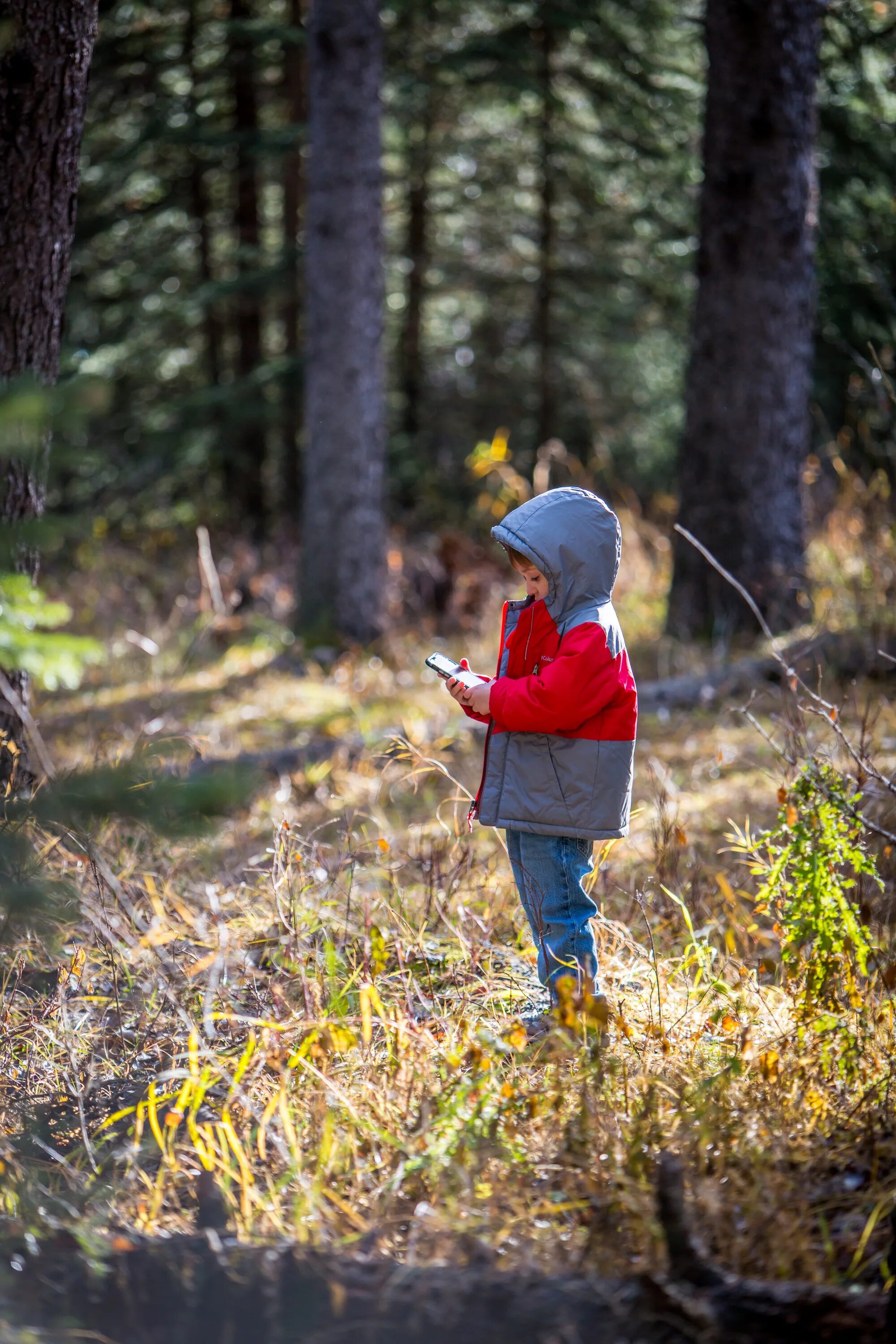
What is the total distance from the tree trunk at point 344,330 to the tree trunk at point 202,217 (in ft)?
12.2

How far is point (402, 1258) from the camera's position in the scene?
215cm

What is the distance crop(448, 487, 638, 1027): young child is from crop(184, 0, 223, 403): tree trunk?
982 cm

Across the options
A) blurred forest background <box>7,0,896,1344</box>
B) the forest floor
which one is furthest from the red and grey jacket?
blurred forest background <box>7,0,896,1344</box>

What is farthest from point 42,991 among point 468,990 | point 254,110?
point 254,110

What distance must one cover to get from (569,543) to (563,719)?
464mm

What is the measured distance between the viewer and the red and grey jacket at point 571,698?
273 cm

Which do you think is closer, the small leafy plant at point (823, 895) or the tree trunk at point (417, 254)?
the small leafy plant at point (823, 895)

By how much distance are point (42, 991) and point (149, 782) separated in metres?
1.58

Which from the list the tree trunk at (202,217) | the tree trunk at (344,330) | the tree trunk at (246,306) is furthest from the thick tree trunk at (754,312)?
the tree trunk at (202,217)

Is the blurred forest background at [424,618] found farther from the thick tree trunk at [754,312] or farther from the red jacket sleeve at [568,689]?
the red jacket sleeve at [568,689]

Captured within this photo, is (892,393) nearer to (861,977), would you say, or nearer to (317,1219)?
(861,977)

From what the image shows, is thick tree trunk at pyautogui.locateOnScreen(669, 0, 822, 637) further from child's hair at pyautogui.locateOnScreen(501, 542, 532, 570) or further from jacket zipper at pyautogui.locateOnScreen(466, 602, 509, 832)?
child's hair at pyautogui.locateOnScreen(501, 542, 532, 570)

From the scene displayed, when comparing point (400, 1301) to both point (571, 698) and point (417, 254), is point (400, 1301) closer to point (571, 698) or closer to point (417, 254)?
point (571, 698)

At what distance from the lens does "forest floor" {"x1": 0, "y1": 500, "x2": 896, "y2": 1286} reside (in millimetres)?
2229
